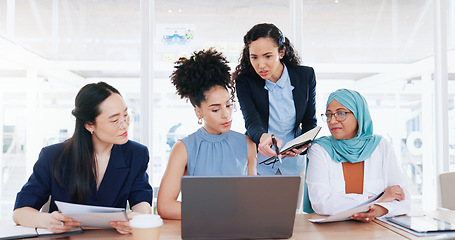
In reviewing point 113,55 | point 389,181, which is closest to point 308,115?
point 389,181

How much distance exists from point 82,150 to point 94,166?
0.28 ft

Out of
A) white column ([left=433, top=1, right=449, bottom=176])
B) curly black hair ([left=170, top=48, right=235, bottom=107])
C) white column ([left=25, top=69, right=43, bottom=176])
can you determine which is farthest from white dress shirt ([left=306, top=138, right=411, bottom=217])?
white column ([left=25, top=69, right=43, bottom=176])

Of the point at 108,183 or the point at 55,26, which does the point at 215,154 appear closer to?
the point at 108,183

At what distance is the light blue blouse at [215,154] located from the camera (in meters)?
1.76

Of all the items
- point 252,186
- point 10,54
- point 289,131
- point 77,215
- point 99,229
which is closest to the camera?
point 252,186

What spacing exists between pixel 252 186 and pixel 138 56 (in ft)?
8.12

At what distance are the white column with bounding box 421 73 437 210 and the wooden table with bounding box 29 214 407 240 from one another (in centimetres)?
248

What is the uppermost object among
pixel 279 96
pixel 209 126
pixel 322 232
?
pixel 279 96

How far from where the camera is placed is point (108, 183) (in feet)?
5.29

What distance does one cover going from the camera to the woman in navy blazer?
1.55m

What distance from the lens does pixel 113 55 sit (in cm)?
325

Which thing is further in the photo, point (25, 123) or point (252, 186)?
point (25, 123)

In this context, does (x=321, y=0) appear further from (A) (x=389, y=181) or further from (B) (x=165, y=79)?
(A) (x=389, y=181)

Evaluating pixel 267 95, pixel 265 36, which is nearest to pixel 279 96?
pixel 267 95
